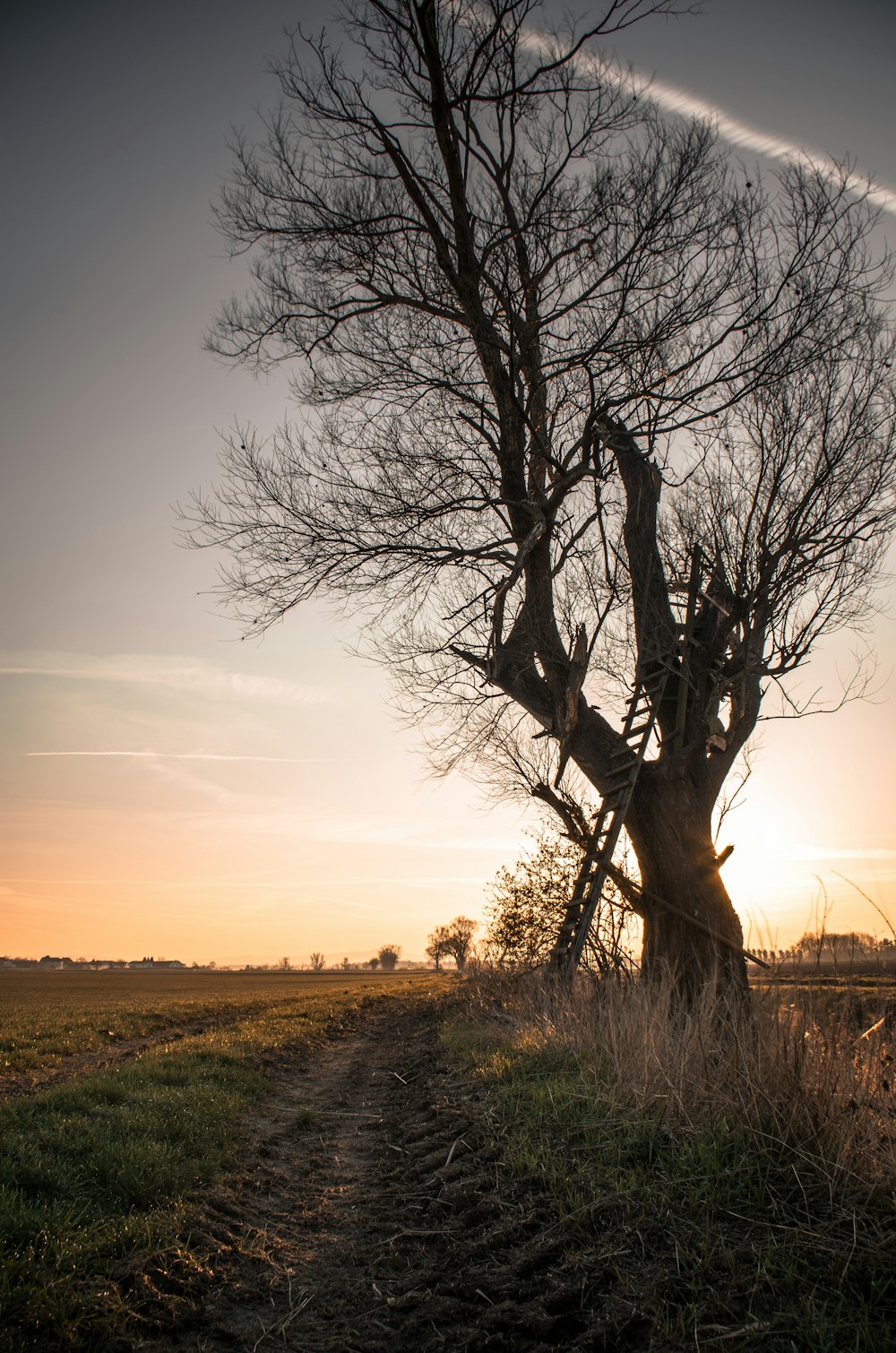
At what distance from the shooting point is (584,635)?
8.38m

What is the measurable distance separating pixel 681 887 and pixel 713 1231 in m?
4.96

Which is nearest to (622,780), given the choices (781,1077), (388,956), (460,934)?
(781,1077)

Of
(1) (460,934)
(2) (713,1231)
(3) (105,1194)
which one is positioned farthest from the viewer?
(1) (460,934)

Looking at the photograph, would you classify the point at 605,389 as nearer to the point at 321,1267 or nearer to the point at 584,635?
the point at 584,635

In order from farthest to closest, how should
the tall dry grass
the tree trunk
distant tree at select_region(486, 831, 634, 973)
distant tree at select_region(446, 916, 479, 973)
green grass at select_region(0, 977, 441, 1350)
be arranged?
distant tree at select_region(446, 916, 479, 973) → distant tree at select_region(486, 831, 634, 973) → the tree trunk → the tall dry grass → green grass at select_region(0, 977, 441, 1350)

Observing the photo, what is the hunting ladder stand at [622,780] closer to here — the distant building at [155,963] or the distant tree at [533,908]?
the distant tree at [533,908]

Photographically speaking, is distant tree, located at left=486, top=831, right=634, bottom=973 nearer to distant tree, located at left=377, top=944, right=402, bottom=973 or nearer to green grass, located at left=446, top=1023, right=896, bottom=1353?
green grass, located at left=446, top=1023, right=896, bottom=1353

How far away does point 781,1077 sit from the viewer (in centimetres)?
362

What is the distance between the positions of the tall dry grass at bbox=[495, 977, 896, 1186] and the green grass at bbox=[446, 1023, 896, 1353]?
7 centimetres

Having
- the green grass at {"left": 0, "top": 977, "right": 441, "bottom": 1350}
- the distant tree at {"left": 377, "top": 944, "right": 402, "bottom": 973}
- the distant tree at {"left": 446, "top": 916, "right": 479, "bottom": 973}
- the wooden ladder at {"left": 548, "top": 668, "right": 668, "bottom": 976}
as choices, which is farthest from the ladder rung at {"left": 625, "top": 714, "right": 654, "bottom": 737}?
the distant tree at {"left": 377, "top": 944, "right": 402, "bottom": 973}

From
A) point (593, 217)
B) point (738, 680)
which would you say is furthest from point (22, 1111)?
point (593, 217)

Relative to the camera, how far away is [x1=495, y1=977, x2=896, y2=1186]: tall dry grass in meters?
3.28

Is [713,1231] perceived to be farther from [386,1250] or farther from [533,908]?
[533,908]

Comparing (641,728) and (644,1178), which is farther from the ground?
(641,728)
